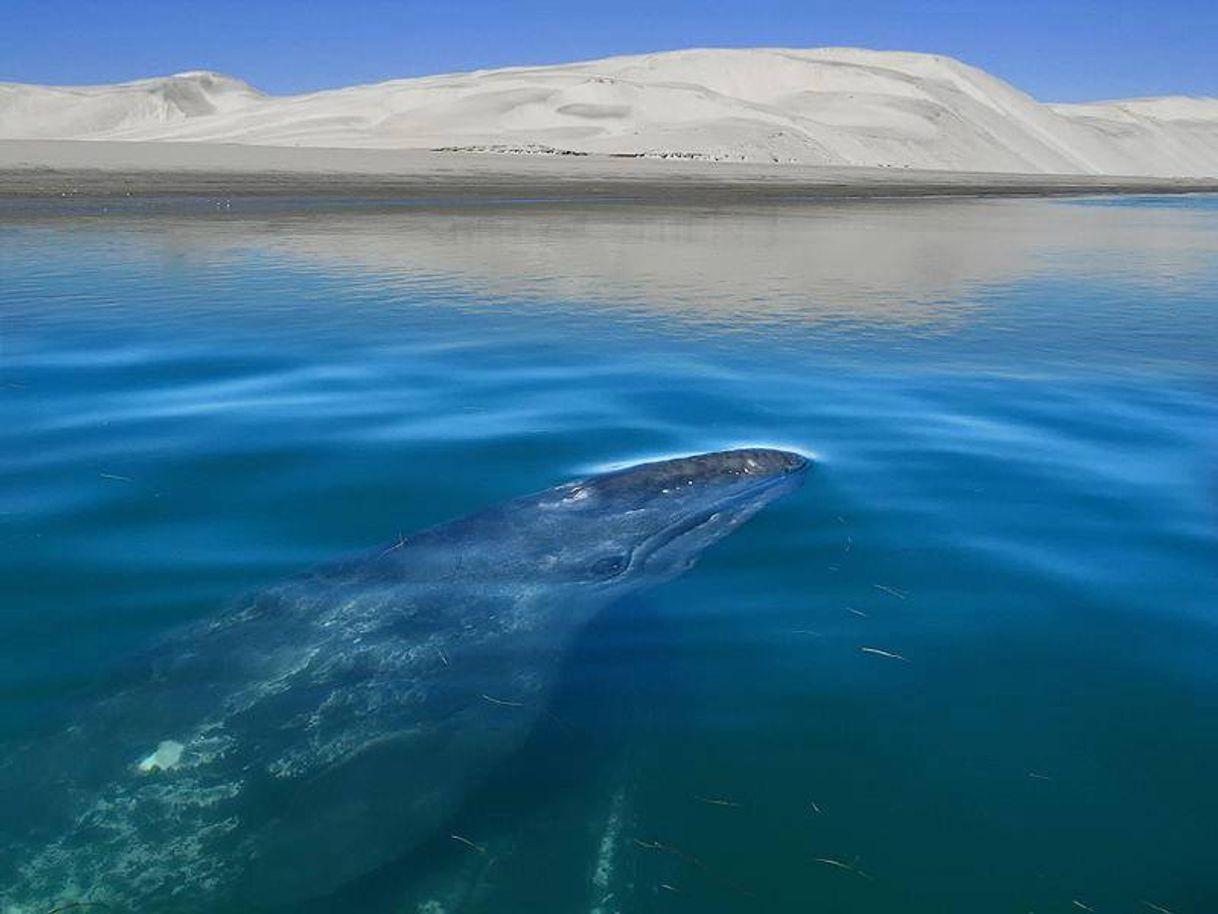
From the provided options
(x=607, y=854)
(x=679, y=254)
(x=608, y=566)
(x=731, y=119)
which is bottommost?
(x=607, y=854)

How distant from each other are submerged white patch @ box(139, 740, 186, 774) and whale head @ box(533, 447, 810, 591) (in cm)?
270

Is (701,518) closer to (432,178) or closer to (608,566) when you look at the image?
(608,566)

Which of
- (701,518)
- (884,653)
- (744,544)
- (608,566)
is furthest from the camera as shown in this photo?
(701,518)

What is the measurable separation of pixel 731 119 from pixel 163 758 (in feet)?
317

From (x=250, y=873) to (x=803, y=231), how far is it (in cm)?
3096

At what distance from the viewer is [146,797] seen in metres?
4.84

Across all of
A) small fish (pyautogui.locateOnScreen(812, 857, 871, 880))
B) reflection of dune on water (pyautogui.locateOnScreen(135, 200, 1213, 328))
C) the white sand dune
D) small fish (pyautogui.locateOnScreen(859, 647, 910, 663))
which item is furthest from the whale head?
the white sand dune

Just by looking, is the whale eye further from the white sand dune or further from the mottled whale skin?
the white sand dune

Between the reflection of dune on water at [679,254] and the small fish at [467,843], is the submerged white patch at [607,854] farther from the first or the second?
the reflection of dune on water at [679,254]

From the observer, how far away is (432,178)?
52.0 m

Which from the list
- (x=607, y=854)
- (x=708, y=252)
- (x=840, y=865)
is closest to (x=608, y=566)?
(x=607, y=854)

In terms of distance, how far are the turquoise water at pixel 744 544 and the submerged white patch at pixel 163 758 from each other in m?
0.76

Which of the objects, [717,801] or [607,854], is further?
[717,801]

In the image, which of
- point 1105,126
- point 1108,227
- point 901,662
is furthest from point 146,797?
point 1105,126
